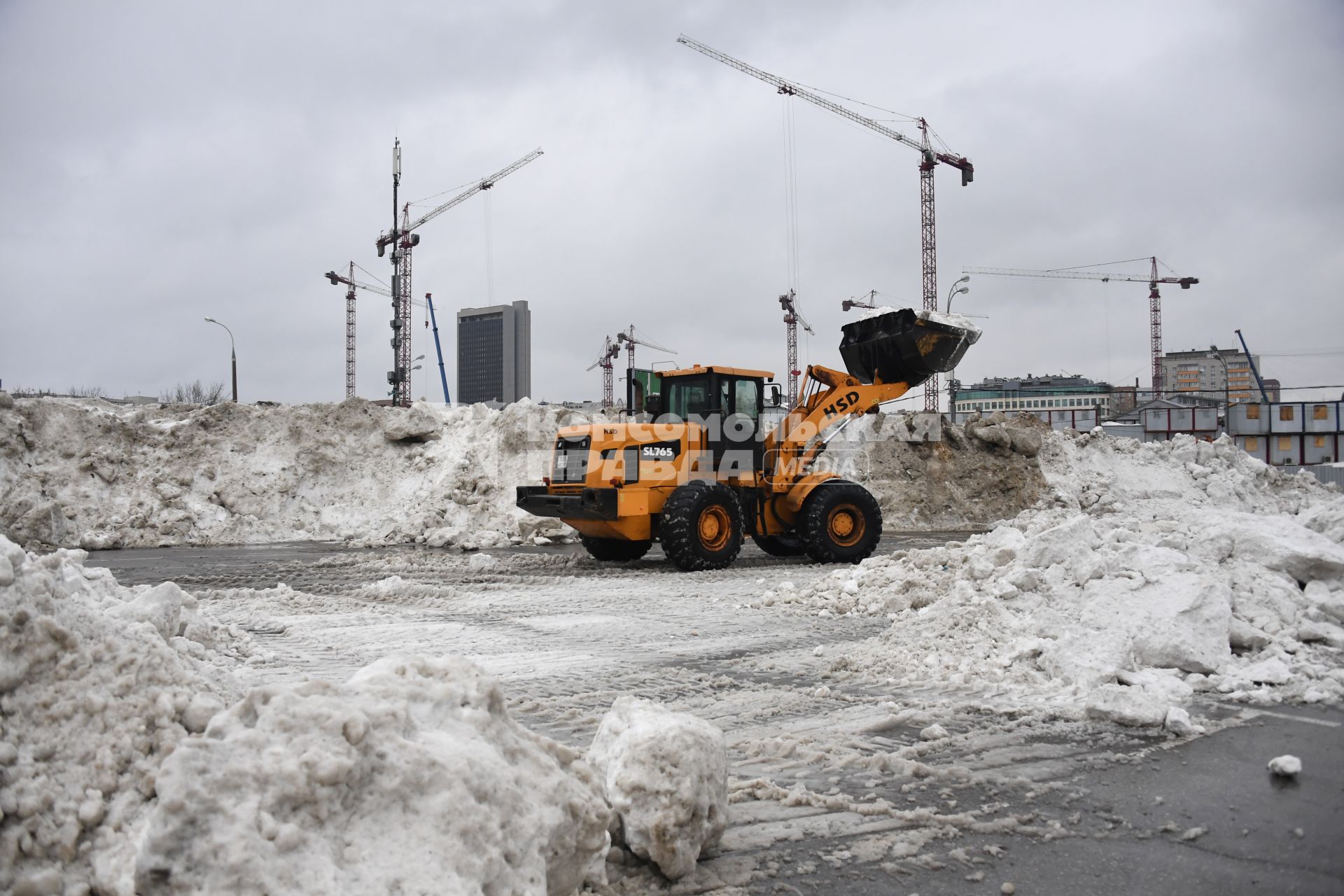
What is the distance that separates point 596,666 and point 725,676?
0.95 meters

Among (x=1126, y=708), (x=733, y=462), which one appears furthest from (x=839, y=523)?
(x=1126, y=708)

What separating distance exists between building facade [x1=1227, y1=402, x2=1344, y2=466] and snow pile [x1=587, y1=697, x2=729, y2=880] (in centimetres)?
3273

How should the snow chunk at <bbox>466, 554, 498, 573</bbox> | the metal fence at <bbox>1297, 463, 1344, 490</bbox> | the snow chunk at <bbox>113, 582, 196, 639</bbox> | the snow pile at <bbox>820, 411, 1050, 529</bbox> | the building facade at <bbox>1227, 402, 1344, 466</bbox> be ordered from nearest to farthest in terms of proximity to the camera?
the snow chunk at <bbox>113, 582, 196, 639</bbox>, the snow chunk at <bbox>466, 554, 498, 573</bbox>, the metal fence at <bbox>1297, 463, 1344, 490</bbox>, the snow pile at <bbox>820, 411, 1050, 529</bbox>, the building facade at <bbox>1227, 402, 1344, 466</bbox>

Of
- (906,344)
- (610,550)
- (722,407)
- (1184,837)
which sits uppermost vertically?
(906,344)

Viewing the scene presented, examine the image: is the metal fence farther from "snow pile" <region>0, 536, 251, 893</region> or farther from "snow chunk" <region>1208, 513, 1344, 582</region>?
"snow pile" <region>0, 536, 251, 893</region>

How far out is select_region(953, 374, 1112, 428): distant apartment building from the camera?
3516cm

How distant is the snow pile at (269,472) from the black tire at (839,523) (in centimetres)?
683

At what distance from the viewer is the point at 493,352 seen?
185ft

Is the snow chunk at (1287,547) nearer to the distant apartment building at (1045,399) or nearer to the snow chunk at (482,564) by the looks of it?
the snow chunk at (482,564)

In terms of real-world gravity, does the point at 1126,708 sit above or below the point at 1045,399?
below

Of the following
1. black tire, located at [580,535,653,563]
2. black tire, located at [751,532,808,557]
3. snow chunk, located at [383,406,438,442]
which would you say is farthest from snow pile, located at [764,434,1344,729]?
snow chunk, located at [383,406,438,442]

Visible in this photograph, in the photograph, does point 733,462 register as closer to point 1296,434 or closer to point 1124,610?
point 1124,610

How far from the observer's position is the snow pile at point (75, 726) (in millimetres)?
2445

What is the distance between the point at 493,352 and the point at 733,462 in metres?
45.4
